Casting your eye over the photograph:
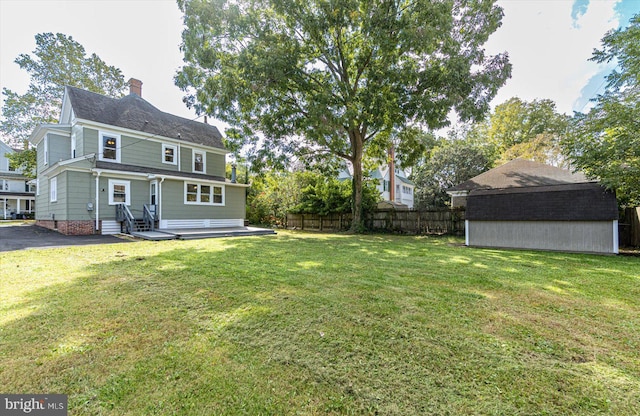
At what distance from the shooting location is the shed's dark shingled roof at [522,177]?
12781mm

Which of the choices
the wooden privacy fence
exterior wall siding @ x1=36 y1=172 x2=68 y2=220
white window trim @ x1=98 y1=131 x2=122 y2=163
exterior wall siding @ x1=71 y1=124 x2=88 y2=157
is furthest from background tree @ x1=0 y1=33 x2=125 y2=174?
the wooden privacy fence

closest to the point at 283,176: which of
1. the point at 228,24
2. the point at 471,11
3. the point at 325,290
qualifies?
the point at 228,24

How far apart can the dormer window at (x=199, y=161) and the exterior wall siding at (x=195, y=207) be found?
80.4 inches

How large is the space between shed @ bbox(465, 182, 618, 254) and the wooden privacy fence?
3621 millimetres

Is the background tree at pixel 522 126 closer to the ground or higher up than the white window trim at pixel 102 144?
higher up

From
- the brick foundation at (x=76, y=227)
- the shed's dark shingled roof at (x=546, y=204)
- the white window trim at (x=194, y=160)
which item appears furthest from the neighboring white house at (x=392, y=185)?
the brick foundation at (x=76, y=227)

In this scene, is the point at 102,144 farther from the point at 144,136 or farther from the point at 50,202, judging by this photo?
the point at 50,202

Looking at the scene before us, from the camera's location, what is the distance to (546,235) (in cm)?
904

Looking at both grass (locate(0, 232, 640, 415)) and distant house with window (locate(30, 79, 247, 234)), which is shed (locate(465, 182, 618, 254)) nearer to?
grass (locate(0, 232, 640, 415))

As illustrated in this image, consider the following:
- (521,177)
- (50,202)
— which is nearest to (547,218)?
(521,177)

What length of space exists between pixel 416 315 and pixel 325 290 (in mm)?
1409

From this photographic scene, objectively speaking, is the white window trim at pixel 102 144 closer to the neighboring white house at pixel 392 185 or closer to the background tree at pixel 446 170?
the neighboring white house at pixel 392 185

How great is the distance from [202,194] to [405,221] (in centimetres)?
1163

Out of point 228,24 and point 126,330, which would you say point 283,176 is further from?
point 126,330
